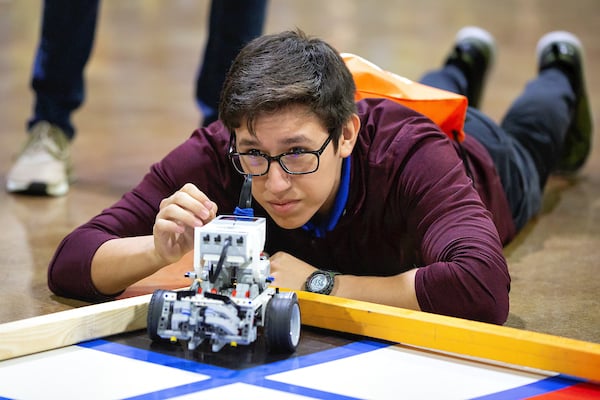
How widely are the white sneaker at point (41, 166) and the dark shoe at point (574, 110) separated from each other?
1924 mm

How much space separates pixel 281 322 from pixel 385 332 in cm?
24

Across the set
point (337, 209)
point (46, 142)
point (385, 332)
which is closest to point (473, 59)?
point (46, 142)

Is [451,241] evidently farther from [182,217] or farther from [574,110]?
[574,110]

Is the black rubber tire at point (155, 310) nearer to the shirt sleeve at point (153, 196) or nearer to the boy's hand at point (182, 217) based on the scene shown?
the boy's hand at point (182, 217)

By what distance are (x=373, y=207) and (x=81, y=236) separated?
685mm

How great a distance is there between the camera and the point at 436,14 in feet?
28.9

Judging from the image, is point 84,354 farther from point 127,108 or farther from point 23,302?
point 127,108

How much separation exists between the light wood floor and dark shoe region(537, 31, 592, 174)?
93mm

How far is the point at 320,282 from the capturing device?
209 centimetres

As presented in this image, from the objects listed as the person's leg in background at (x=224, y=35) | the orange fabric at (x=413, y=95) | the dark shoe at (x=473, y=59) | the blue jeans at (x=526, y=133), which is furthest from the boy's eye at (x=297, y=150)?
the dark shoe at (x=473, y=59)

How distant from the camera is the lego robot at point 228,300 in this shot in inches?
66.1

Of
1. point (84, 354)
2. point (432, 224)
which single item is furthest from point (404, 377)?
point (84, 354)

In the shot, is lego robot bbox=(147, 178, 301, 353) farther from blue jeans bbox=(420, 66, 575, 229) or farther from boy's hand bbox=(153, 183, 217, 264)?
blue jeans bbox=(420, 66, 575, 229)

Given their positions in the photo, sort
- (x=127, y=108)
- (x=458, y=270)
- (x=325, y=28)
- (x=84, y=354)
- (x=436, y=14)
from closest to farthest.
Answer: (x=84, y=354) → (x=458, y=270) → (x=127, y=108) → (x=325, y=28) → (x=436, y=14)
